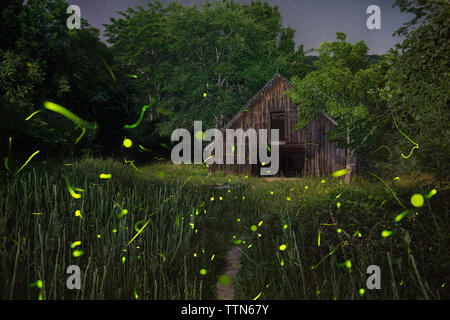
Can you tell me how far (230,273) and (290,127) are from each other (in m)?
17.0

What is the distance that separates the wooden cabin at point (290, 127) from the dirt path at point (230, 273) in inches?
573

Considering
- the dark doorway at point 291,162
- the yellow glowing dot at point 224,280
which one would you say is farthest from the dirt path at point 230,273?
the dark doorway at point 291,162

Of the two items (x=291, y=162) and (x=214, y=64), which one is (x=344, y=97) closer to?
(x=291, y=162)

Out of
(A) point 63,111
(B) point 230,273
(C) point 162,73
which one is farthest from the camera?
(C) point 162,73

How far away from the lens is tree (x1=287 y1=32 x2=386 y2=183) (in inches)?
655

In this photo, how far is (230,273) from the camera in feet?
18.0

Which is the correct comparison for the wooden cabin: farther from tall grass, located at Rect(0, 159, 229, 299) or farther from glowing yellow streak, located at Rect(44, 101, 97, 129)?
glowing yellow streak, located at Rect(44, 101, 97, 129)

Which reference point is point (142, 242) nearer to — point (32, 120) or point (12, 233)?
point (12, 233)

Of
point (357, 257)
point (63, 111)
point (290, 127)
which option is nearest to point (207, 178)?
point (290, 127)

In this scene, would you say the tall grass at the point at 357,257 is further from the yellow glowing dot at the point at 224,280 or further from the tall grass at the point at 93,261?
the tall grass at the point at 93,261

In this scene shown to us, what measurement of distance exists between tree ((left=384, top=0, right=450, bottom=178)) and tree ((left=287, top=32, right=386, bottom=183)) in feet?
34.1

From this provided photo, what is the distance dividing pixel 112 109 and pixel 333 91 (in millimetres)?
18469

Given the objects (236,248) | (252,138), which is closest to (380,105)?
(252,138)

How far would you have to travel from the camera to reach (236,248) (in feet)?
22.6
